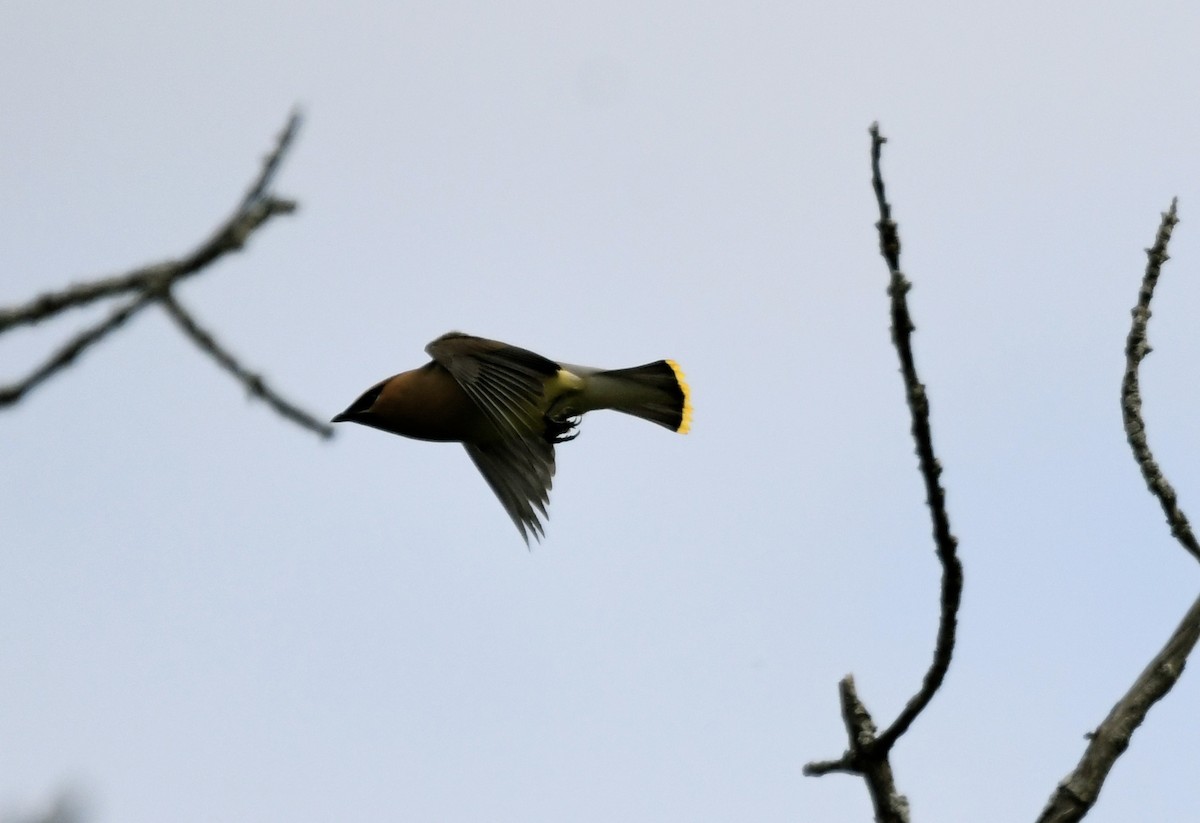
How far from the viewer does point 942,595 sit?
9.20 ft

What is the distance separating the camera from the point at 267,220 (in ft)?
5.41

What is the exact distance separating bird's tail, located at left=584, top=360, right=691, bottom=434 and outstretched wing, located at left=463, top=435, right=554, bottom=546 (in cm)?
38

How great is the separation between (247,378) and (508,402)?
5.41m

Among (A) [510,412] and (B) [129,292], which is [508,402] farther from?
(B) [129,292]

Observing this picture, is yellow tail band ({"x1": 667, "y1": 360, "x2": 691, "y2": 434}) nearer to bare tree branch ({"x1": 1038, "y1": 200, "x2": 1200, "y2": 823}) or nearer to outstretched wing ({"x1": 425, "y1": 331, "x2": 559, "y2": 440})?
outstretched wing ({"x1": 425, "y1": 331, "x2": 559, "y2": 440})

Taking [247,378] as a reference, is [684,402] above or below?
above

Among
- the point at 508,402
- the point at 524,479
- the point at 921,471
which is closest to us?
the point at 921,471

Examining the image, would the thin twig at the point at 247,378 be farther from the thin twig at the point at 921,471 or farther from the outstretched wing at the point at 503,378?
the outstretched wing at the point at 503,378

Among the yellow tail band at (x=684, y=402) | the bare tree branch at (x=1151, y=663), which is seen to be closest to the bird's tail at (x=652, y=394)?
the yellow tail band at (x=684, y=402)

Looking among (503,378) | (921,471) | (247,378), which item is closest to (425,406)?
(503,378)

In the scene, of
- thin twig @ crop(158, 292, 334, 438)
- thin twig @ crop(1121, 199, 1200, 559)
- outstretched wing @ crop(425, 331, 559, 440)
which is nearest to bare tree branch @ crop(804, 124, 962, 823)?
thin twig @ crop(1121, 199, 1200, 559)

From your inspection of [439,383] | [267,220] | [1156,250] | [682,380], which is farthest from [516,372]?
[267,220]

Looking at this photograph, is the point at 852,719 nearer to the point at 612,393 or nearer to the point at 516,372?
the point at 516,372

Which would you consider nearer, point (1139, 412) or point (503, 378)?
point (1139, 412)
